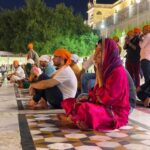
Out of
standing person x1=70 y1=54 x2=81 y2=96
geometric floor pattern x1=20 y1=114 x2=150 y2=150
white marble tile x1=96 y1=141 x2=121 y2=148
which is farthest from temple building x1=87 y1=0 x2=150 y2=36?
white marble tile x1=96 y1=141 x2=121 y2=148

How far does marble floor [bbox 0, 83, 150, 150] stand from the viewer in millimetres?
3584

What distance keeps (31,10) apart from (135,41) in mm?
26657

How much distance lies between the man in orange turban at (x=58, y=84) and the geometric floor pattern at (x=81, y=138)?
35.9 inches

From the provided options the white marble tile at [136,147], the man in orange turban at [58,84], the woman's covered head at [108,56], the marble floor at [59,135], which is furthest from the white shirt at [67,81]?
the white marble tile at [136,147]

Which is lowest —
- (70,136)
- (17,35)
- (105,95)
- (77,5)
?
(70,136)

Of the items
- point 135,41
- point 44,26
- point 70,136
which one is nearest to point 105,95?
point 70,136

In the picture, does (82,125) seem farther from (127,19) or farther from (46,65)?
(127,19)

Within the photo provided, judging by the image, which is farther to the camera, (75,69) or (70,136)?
(75,69)

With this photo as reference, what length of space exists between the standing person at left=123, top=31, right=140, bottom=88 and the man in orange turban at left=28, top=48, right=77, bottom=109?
5.93 ft

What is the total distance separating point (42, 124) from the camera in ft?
15.3

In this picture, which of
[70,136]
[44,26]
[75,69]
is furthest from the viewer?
[44,26]

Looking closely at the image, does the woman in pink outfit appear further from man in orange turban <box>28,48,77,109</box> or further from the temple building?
the temple building

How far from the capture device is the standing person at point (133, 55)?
7.30 m

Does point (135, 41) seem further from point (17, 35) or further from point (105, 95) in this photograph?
point (17, 35)
